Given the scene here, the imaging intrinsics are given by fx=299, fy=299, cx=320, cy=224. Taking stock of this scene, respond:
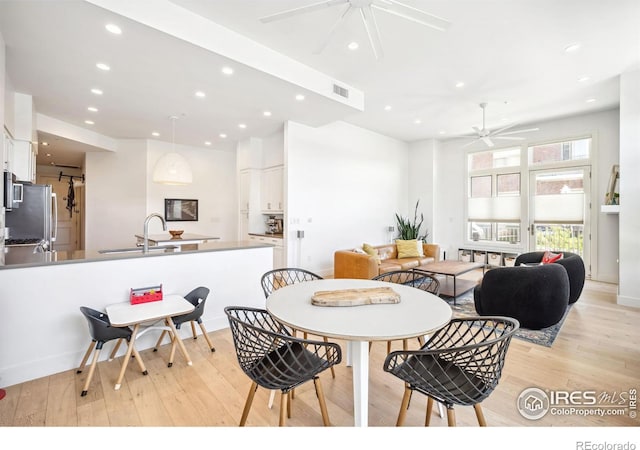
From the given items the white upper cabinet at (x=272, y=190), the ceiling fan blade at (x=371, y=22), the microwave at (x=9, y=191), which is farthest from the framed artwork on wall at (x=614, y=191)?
the microwave at (x=9, y=191)

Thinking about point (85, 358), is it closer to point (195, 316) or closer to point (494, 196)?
point (195, 316)

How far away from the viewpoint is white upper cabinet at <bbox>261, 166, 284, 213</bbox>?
5.94 meters

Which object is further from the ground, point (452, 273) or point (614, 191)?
point (614, 191)

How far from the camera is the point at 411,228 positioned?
24.3 ft

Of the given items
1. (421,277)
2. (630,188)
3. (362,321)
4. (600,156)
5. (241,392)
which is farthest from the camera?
(600,156)

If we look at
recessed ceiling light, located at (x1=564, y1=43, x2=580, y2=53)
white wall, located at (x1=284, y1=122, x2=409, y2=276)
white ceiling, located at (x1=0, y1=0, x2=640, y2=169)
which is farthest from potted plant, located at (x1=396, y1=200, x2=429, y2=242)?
recessed ceiling light, located at (x1=564, y1=43, x2=580, y2=53)

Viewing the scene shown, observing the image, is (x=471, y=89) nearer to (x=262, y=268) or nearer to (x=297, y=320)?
(x=262, y=268)

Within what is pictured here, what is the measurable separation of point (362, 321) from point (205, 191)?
6.88 meters

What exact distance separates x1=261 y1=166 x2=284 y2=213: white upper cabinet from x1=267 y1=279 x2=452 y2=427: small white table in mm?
4145

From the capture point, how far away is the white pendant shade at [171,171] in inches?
187

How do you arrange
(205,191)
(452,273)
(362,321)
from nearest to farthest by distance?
(362,321), (452,273), (205,191)

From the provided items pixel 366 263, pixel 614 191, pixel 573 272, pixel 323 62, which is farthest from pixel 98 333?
pixel 614 191
